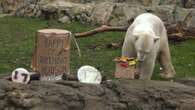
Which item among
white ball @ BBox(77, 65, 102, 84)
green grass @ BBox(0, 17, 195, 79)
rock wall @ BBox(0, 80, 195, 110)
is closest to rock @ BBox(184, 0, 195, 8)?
green grass @ BBox(0, 17, 195, 79)

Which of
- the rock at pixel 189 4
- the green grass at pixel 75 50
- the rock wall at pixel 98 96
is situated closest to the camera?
the rock wall at pixel 98 96

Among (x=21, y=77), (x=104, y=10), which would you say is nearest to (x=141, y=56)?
(x=21, y=77)

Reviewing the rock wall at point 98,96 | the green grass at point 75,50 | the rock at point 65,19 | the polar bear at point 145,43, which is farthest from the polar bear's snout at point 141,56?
the rock at point 65,19

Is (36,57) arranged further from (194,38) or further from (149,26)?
(194,38)

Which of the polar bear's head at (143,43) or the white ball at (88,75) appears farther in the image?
the polar bear's head at (143,43)

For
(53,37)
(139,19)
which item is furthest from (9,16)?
(53,37)

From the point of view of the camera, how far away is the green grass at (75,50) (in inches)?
483

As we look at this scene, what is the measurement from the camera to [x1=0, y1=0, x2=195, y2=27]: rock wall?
1953 centimetres

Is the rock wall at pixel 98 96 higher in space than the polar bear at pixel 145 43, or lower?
lower

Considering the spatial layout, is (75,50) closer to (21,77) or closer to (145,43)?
(145,43)

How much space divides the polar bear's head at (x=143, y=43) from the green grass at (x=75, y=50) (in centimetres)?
94

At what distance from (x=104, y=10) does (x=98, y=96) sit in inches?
476

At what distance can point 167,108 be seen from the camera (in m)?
8.96

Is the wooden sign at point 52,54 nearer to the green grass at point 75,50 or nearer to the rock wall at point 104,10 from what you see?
the green grass at point 75,50
